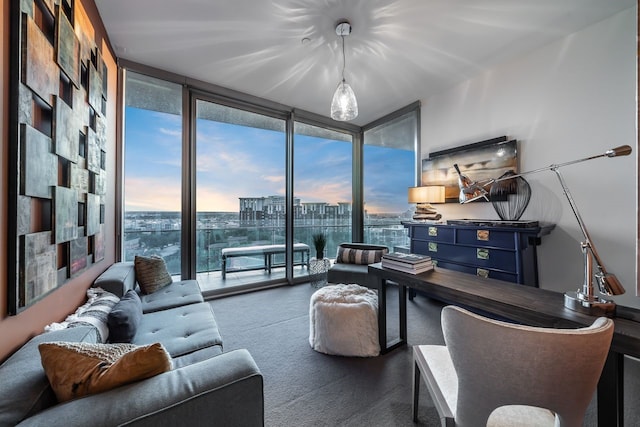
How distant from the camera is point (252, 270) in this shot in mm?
4125

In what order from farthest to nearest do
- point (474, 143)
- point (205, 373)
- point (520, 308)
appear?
point (474, 143), point (520, 308), point (205, 373)

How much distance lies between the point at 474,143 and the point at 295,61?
2369 millimetres

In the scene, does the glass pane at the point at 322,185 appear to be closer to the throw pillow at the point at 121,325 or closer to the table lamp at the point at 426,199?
the table lamp at the point at 426,199

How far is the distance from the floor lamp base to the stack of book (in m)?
0.81

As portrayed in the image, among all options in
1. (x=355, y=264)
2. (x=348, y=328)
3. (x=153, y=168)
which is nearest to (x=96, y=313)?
(x=348, y=328)

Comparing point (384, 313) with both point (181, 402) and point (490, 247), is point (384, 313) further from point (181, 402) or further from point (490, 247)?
point (181, 402)

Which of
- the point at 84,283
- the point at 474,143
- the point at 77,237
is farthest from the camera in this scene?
the point at 474,143

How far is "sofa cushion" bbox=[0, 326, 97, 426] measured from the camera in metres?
0.73

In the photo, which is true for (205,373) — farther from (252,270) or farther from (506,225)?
(252,270)

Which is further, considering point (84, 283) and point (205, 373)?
point (84, 283)

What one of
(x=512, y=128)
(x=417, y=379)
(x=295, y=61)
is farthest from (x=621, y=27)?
(x=417, y=379)

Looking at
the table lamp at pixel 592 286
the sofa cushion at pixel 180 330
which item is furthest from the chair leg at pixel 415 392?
the sofa cushion at pixel 180 330

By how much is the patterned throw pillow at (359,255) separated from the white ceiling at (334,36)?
2.32 meters

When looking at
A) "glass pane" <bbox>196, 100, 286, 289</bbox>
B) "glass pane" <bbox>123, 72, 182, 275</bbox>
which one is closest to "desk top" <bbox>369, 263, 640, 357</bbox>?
"glass pane" <bbox>196, 100, 286, 289</bbox>
